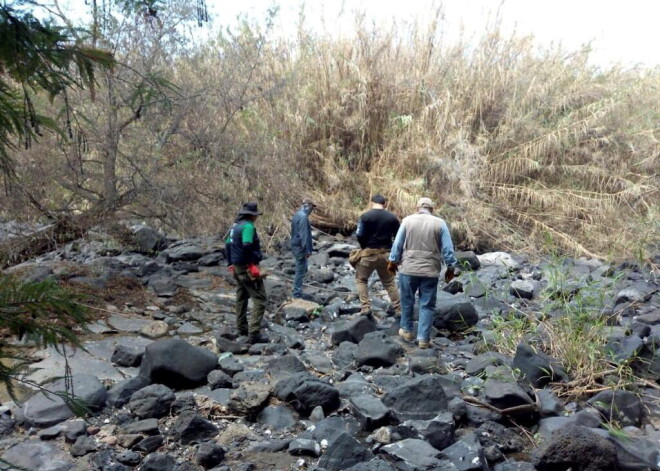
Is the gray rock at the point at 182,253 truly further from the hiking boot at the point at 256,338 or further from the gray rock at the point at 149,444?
the gray rock at the point at 149,444

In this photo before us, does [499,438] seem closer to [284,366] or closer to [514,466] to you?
[514,466]

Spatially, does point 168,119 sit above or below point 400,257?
above

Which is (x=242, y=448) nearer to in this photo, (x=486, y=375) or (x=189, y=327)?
(x=486, y=375)

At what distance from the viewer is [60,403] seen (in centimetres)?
524

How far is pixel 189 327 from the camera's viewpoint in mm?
7965

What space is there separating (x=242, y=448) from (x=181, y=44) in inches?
284

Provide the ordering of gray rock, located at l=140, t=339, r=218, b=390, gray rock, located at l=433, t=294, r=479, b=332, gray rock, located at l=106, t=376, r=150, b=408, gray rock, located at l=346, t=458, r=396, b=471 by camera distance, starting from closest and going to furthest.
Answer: gray rock, located at l=346, t=458, r=396, b=471 → gray rock, located at l=106, t=376, r=150, b=408 → gray rock, located at l=140, t=339, r=218, b=390 → gray rock, located at l=433, t=294, r=479, b=332

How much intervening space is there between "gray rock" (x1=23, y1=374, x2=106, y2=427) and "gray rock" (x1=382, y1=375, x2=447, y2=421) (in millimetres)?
2509

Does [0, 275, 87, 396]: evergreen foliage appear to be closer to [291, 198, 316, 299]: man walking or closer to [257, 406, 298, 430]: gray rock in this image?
[257, 406, 298, 430]: gray rock

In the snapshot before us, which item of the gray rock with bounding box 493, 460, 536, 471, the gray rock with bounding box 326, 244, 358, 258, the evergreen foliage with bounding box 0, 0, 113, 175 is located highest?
the evergreen foliage with bounding box 0, 0, 113, 175

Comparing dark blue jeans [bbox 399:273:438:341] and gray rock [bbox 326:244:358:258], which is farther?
gray rock [bbox 326:244:358:258]

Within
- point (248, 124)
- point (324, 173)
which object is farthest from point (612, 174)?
point (248, 124)

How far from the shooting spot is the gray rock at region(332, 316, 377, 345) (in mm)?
7332

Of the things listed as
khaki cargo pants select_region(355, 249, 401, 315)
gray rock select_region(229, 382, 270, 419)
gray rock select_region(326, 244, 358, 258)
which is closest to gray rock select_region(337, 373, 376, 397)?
gray rock select_region(229, 382, 270, 419)
